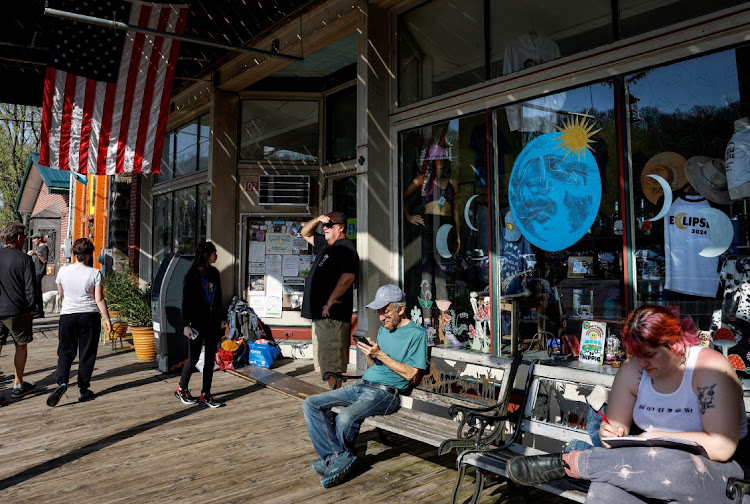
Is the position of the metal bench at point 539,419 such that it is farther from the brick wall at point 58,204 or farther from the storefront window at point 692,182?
the brick wall at point 58,204

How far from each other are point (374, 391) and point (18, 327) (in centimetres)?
447

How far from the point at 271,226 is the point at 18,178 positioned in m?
26.5

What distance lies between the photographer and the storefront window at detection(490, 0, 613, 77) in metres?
4.82

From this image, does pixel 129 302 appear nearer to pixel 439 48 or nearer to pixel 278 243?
pixel 278 243

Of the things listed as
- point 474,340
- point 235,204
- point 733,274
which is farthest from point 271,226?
point 733,274

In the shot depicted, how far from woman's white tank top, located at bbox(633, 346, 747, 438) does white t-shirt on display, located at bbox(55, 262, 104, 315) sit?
5565 mm

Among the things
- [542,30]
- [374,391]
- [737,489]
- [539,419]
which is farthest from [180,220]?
[737,489]

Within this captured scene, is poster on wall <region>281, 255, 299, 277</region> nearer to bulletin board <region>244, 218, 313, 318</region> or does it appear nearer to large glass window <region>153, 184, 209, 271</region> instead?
bulletin board <region>244, 218, 313, 318</region>

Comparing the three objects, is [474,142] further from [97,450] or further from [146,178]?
[146,178]

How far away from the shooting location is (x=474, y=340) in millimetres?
5859

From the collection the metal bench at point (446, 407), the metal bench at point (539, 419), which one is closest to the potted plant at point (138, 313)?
the metal bench at point (446, 407)

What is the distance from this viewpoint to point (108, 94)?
682cm

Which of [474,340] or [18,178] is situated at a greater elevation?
[18,178]

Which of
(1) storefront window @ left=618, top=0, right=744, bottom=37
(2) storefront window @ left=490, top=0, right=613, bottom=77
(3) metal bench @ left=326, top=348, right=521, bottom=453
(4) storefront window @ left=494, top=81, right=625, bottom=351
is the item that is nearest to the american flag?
(2) storefront window @ left=490, top=0, right=613, bottom=77
